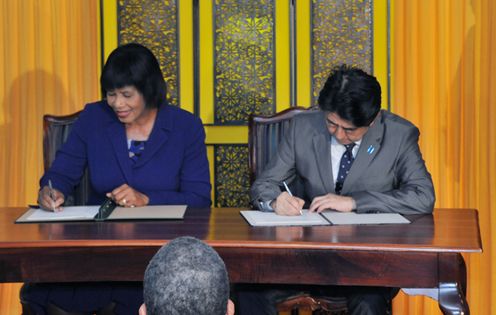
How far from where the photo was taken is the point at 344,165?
3.07 metres

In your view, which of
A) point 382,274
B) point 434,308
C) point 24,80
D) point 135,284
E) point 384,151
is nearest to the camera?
point 382,274

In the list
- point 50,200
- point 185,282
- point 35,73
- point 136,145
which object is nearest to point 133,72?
point 136,145

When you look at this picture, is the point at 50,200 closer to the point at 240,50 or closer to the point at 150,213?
the point at 150,213

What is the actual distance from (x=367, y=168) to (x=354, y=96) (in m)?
0.33

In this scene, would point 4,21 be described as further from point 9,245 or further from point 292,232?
point 292,232

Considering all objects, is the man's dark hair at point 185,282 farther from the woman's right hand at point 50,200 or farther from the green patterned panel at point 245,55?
the green patterned panel at point 245,55

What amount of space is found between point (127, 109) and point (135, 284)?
719 mm

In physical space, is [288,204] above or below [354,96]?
below

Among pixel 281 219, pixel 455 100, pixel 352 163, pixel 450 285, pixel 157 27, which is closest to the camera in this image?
pixel 450 285

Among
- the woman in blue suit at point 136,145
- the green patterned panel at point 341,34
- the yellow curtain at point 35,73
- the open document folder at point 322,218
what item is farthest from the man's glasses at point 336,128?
the yellow curtain at point 35,73

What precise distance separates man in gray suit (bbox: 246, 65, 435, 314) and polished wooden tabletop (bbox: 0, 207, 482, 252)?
0.54ft

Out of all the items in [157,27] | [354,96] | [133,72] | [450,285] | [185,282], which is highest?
[157,27]

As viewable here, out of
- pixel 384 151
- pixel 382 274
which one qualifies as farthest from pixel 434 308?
pixel 382 274

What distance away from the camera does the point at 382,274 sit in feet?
7.75
